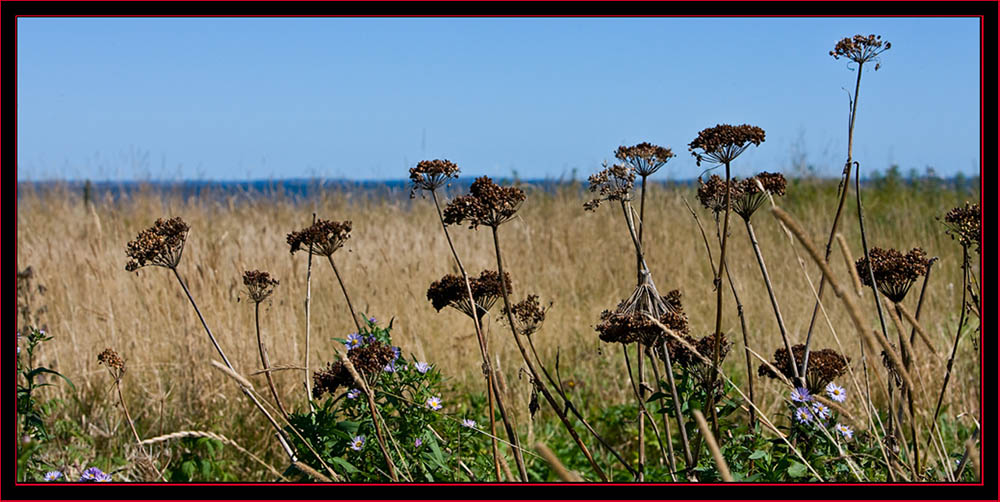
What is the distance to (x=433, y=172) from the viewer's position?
216 cm

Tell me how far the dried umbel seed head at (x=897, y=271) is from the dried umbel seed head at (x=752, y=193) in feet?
0.95

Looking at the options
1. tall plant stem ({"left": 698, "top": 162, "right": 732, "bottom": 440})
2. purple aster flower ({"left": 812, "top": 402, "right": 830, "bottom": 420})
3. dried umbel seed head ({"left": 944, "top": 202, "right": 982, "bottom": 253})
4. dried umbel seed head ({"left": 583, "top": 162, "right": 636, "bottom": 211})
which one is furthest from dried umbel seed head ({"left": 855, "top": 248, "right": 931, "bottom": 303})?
dried umbel seed head ({"left": 583, "top": 162, "right": 636, "bottom": 211})

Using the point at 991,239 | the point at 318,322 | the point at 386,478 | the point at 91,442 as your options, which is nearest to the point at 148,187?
the point at 318,322

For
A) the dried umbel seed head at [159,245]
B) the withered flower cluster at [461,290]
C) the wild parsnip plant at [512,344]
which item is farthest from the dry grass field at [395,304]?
the dried umbel seed head at [159,245]

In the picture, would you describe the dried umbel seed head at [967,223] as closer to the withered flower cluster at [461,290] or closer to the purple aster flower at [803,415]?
the purple aster flower at [803,415]

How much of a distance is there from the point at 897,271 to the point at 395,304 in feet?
13.7

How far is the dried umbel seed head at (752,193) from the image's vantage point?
2023 mm

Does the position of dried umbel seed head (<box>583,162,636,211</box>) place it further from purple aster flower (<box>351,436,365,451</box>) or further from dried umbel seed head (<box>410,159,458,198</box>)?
purple aster flower (<box>351,436,365,451</box>)

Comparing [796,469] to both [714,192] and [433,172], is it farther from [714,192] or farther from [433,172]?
→ [433,172]

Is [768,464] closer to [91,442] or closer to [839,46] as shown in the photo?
[839,46]

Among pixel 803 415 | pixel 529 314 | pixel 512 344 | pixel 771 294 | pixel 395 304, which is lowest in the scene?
pixel 512 344

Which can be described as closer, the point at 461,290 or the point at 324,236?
the point at 461,290

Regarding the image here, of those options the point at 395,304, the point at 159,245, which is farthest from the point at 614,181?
the point at 395,304

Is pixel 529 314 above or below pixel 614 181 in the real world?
below
